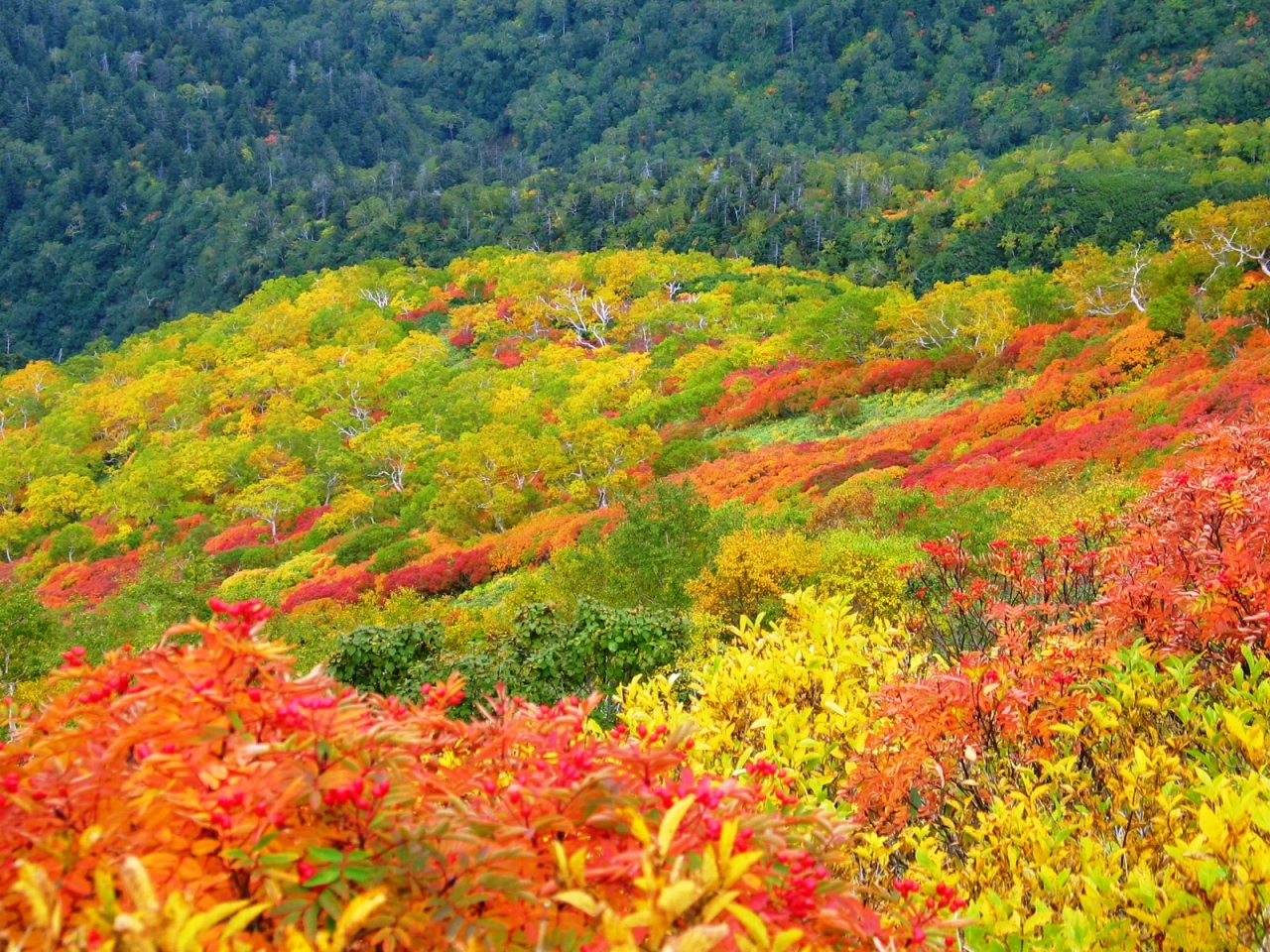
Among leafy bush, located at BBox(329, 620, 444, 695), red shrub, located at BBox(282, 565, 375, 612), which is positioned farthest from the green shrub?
leafy bush, located at BBox(329, 620, 444, 695)

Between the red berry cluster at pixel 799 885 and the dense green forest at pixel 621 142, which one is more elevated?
the red berry cluster at pixel 799 885

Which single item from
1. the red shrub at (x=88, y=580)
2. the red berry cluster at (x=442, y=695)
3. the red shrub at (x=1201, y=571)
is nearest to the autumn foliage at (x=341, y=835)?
the red berry cluster at (x=442, y=695)

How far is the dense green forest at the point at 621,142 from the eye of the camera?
3103 inches

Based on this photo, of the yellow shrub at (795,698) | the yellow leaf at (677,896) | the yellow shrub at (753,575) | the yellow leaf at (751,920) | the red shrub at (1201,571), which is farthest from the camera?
the yellow shrub at (753,575)

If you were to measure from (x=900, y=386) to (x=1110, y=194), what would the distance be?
47106 mm

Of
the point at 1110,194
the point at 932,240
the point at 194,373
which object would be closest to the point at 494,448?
the point at 194,373

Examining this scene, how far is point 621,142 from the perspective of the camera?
159750 mm

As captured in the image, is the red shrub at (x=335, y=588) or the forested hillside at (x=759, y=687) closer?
the forested hillside at (x=759, y=687)

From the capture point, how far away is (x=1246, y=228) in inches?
1150

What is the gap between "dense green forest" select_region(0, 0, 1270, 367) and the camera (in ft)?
259

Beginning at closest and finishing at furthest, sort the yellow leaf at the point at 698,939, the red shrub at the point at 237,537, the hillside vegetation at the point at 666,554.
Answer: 1. the yellow leaf at the point at 698,939
2. the hillside vegetation at the point at 666,554
3. the red shrub at the point at 237,537

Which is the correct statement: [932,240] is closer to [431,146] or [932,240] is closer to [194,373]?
[194,373]

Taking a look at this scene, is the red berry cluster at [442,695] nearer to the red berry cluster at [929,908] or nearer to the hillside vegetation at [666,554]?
the hillside vegetation at [666,554]

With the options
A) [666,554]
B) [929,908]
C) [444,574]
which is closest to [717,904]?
[929,908]
